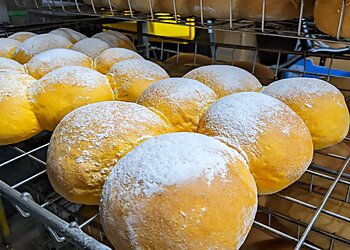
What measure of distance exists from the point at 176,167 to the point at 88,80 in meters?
0.32

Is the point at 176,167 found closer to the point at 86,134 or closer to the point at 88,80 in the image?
the point at 86,134

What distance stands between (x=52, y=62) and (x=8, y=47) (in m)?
0.23

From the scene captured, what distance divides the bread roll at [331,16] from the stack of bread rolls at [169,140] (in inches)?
3.4

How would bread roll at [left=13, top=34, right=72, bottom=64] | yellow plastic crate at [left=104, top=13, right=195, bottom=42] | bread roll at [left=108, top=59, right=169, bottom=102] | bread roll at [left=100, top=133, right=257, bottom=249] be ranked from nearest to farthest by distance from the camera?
1. bread roll at [left=100, top=133, right=257, bottom=249]
2. bread roll at [left=108, top=59, right=169, bottom=102]
3. bread roll at [left=13, top=34, right=72, bottom=64]
4. yellow plastic crate at [left=104, top=13, right=195, bottom=42]

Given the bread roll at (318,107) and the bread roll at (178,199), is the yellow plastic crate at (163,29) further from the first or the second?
the bread roll at (178,199)

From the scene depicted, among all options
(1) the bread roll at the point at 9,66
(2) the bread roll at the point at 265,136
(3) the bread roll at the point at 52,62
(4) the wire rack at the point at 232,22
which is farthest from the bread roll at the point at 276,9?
(1) the bread roll at the point at 9,66

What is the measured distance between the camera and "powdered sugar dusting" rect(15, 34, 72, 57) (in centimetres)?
78

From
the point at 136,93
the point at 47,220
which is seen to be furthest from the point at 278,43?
the point at 47,220

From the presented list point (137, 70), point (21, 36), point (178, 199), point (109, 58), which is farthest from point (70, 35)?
point (178, 199)

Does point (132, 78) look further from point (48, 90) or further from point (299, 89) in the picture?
point (299, 89)

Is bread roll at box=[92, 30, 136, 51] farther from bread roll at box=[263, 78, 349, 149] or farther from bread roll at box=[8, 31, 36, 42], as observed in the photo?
bread roll at box=[263, 78, 349, 149]

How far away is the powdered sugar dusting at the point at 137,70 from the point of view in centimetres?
63

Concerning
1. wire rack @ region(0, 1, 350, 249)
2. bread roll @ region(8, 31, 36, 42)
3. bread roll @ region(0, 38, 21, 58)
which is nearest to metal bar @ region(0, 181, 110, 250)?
wire rack @ region(0, 1, 350, 249)

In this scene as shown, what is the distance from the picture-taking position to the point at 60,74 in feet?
1.87
